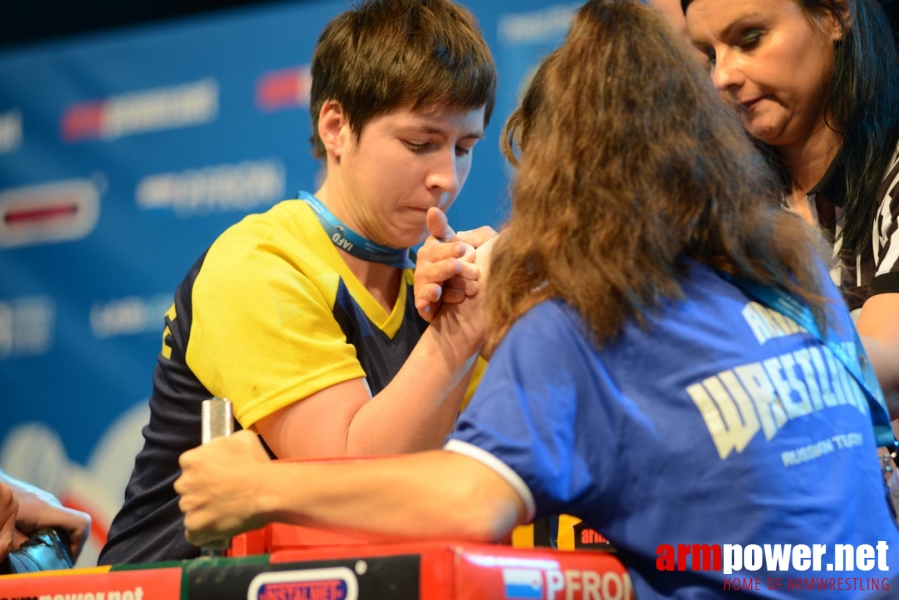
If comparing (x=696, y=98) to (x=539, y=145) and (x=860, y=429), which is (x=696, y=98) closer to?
(x=539, y=145)

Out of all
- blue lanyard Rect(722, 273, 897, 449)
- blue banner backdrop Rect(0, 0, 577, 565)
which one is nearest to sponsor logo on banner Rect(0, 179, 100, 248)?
blue banner backdrop Rect(0, 0, 577, 565)

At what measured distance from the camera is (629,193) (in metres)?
1.15

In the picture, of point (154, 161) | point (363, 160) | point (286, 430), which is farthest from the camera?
point (154, 161)

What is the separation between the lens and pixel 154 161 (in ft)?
12.5

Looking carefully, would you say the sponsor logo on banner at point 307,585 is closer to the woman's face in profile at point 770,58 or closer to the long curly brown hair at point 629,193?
the long curly brown hair at point 629,193

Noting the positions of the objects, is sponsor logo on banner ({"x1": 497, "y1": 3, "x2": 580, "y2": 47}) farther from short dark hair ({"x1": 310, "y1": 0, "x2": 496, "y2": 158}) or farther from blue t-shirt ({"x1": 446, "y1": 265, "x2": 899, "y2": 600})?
blue t-shirt ({"x1": 446, "y1": 265, "x2": 899, "y2": 600})

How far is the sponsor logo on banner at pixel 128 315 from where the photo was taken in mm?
3676

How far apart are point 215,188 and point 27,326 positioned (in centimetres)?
90

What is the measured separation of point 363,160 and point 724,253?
0.78 metres

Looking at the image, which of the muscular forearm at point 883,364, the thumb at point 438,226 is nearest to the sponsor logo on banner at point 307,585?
A: the thumb at point 438,226

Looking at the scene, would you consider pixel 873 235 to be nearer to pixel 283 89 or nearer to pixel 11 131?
pixel 283 89

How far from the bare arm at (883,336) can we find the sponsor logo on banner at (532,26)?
1.82 m

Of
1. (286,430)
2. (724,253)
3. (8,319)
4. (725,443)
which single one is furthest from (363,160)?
(8,319)

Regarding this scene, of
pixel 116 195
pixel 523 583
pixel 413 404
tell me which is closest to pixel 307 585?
pixel 523 583
